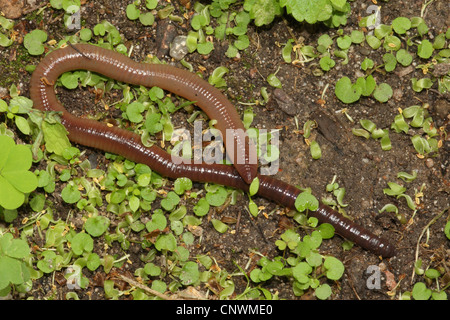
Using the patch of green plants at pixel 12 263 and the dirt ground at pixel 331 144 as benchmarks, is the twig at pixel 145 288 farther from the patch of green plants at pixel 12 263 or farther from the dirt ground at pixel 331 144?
the patch of green plants at pixel 12 263

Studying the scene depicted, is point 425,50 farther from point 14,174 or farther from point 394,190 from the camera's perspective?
point 14,174

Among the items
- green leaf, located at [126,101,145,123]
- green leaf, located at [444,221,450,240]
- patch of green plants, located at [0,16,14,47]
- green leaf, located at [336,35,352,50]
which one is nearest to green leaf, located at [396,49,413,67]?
green leaf, located at [336,35,352,50]

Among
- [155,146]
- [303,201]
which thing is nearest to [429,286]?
[303,201]

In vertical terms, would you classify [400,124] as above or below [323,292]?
above

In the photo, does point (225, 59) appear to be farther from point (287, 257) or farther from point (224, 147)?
point (287, 257)

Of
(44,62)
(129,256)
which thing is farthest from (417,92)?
(44,62)

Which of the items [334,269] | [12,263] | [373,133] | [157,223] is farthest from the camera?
[373,133]

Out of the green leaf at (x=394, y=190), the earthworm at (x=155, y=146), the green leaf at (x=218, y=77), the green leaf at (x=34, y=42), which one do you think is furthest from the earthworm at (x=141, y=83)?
the green leaf at (x=394, y=190)
